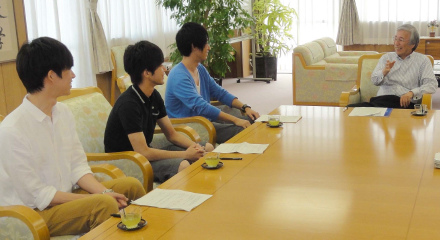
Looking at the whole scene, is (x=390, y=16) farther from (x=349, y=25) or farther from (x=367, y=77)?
(x=367, y=77)

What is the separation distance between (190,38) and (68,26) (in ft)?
7.34

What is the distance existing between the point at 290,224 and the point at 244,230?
0.52 ft

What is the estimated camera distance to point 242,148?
2.70 metres

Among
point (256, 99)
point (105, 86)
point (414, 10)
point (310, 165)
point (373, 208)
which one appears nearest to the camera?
point (373, 208)

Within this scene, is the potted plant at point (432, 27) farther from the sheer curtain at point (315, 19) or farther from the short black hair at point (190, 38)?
the short black hair at point (190, 38)

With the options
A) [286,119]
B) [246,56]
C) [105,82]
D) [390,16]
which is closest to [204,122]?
[286,119]

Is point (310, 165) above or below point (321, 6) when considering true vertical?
below

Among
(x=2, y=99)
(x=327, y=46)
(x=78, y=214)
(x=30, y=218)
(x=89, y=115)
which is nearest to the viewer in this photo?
(x=30, y=218)

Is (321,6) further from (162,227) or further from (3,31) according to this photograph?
(162,227)

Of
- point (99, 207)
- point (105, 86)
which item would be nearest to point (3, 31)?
point (105, 86)

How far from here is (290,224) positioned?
1725mm

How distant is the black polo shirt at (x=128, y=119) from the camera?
2855mm

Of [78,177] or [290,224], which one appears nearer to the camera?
[290,224]

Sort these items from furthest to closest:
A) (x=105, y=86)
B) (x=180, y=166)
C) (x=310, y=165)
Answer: (x=105, y=86) → (x=180, y=166) → (x=310, y=165)
